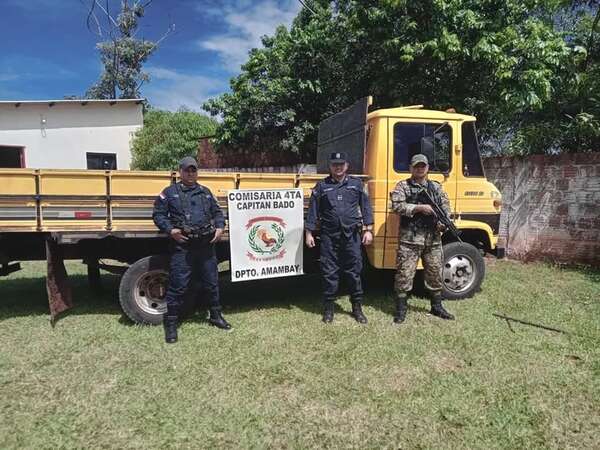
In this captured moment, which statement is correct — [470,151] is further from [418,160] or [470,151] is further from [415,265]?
[415,265]

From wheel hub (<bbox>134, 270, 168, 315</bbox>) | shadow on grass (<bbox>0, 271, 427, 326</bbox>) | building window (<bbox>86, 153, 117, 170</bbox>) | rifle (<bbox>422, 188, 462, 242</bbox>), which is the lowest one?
shadow on grass (<bbox>0, 271, 427, 326</bbox>)

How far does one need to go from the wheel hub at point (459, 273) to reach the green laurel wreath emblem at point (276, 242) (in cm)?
205

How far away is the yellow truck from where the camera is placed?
14.0 feet

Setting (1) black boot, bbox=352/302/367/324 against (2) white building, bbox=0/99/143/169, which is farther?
(2) white building, bbox=0/99/143/169

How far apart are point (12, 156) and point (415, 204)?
16660mm

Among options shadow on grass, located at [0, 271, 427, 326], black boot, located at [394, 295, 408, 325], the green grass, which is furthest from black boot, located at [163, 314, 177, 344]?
black boot, located at [394, 295, 408, 325]

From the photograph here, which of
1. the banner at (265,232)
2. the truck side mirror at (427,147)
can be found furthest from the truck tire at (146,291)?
the truck side mirror at (427,147)

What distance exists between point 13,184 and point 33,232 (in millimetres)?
488

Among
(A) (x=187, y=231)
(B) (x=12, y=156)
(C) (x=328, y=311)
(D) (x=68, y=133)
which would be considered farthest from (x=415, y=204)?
(B) (x=12, y=156)

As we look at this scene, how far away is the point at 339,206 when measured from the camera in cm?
467

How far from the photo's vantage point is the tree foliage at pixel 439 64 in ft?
25.7

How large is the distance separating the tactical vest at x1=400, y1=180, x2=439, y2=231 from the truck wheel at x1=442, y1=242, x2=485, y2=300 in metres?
0.70

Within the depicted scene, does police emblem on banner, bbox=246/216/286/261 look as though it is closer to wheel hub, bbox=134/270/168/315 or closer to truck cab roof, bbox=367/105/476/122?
wheel hub, bbox=134/270/168/315

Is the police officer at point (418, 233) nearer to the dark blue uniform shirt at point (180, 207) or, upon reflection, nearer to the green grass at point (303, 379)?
the green grass at point (303, 379)
